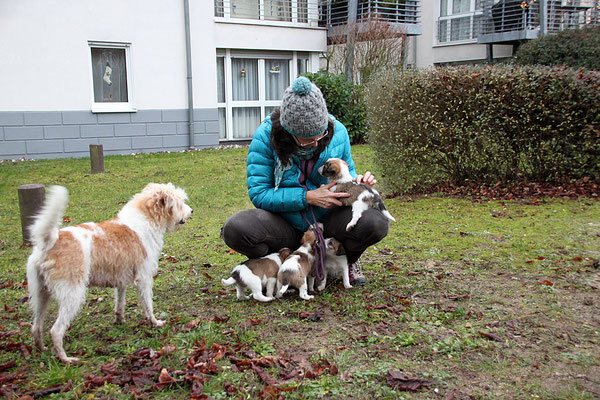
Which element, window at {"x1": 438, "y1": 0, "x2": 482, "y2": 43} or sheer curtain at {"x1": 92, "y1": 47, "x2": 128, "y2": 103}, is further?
window at {"x1": 438, "y1": 0, "x2": 482, "y2": 43}

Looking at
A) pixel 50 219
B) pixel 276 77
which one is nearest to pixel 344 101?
pixel 276 77

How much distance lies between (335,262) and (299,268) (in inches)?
17.5

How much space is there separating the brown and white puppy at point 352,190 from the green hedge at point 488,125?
458cm

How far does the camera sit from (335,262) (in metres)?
4.63

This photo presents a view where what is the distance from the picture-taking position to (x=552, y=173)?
8.62m

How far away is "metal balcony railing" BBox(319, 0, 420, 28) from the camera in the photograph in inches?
770

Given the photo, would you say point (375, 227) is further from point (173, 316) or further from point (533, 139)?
point (533, 139)

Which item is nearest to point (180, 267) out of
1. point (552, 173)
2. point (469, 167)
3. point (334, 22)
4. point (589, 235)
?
point (589, 235)

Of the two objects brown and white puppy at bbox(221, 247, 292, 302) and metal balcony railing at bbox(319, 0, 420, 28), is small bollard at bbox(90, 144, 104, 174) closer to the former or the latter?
brown and white puppy at bbox(221, 247, 292, 302)

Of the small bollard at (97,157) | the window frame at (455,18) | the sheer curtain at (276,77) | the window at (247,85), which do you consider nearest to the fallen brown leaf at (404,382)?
the small bollard at (97,157)

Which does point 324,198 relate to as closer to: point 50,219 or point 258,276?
Result: point 258,276

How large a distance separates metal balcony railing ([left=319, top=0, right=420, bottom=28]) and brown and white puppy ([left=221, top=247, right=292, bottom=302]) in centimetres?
1641

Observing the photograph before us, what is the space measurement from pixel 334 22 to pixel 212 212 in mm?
14579

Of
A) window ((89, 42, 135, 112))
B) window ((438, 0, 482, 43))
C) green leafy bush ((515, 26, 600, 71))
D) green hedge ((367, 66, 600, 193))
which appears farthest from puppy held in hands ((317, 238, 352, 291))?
window ((438, 0, 482, 43))
